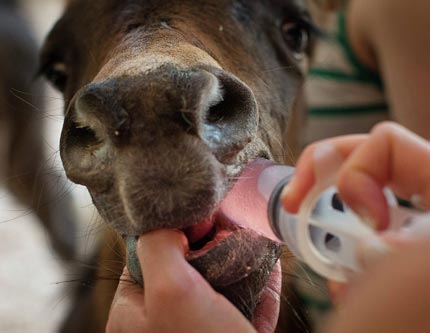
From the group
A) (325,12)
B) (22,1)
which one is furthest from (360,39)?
(22,1)

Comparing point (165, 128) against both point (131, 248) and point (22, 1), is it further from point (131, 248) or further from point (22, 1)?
point (22, 1)

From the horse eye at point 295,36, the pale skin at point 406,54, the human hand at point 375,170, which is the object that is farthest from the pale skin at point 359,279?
the pale skin at point 406,54

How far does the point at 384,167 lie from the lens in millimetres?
564

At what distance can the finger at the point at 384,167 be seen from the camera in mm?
537

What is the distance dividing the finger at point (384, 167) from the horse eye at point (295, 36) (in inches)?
37.4

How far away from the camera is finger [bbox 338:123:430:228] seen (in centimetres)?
54

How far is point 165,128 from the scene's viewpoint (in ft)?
2.41

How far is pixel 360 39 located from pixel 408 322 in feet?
6.06

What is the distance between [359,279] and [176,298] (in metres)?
0.31

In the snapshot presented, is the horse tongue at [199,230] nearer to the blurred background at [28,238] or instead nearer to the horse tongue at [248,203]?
the horse tongue at [248,203]

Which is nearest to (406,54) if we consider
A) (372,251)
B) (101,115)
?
(101,115)

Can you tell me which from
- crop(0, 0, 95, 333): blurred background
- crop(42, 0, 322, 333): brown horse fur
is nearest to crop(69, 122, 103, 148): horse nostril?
crop(42, 0, 322, 333): brown horse fur

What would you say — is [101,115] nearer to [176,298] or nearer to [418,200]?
[176,298]

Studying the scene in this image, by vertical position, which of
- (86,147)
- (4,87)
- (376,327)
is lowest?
(4,87)
